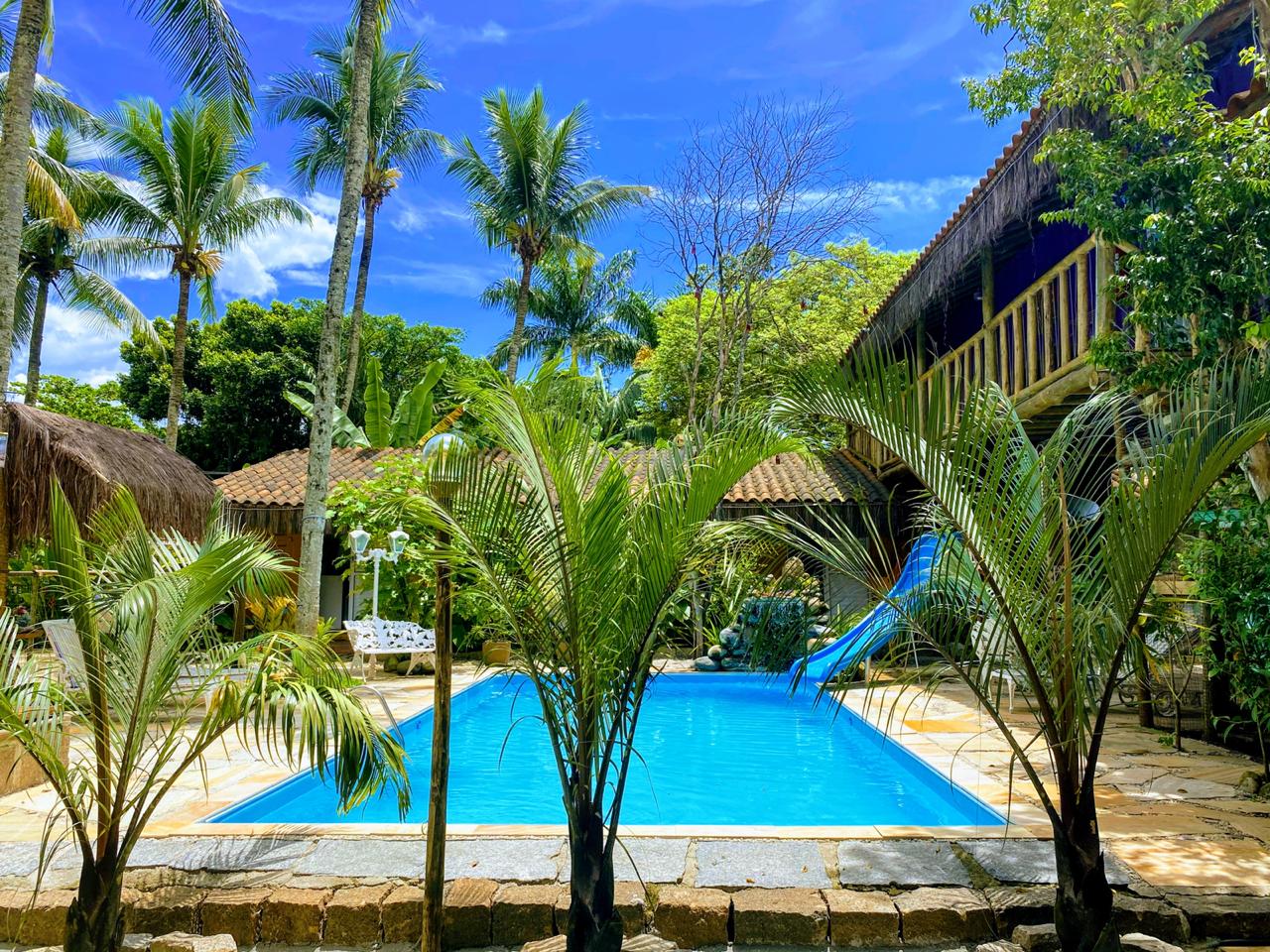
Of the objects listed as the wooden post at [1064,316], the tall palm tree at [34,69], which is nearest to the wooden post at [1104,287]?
the wooden post at [1064,316]

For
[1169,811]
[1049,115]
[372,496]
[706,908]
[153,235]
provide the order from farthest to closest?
[153,235]
[372,496]
[1049,115]
[1169,811]
[706,908]

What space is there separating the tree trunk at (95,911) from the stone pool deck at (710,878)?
22.0 inches

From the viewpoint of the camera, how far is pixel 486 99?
18.5m

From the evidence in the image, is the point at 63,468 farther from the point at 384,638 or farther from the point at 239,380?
the point at 239,380

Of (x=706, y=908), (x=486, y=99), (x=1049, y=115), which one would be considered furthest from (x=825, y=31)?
(x=706, y=908)

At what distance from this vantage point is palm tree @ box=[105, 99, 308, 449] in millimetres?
15859

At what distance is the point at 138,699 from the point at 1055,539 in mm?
3392

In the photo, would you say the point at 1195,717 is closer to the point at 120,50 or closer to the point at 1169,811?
the point at 1169,811

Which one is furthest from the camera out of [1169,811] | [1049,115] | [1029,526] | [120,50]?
[120,50]

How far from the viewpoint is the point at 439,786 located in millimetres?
3223

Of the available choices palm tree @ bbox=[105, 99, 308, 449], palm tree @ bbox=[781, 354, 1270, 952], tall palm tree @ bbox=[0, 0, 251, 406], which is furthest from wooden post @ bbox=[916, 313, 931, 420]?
palm tree @ bbox=[105, 99, 308, 449]

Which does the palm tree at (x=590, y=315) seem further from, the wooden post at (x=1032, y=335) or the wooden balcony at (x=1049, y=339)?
the wooden post at (x=1032, y=335)

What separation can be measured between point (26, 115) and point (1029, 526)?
26.7 feet

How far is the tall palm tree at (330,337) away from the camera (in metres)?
7.29
